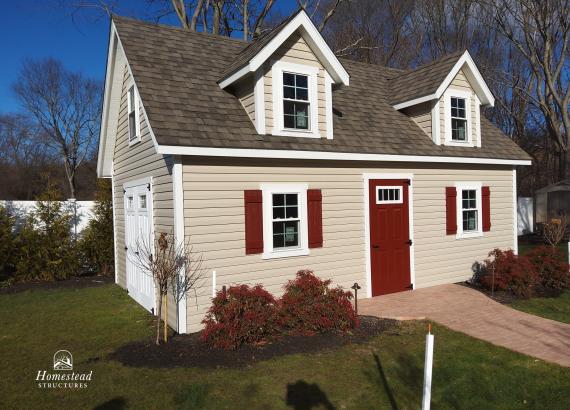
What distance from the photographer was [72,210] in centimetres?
1463

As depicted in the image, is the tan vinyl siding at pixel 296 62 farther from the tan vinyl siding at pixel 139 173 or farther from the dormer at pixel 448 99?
the dormer at pixel 448 99

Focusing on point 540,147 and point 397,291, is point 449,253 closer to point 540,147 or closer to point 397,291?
point 397,291

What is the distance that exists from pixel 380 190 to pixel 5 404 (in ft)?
25.9

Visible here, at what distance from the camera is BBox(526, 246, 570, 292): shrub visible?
1073 centimetres

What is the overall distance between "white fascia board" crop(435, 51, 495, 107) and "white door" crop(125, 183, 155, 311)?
294 inches

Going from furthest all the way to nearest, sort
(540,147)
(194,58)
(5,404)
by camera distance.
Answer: (540,147)
(194,58)
(5,404)

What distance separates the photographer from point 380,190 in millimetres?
10156

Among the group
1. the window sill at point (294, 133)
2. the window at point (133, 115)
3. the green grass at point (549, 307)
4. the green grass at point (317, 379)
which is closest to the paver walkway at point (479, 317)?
the green grass at point (549, 307)

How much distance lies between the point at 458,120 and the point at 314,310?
737 cm

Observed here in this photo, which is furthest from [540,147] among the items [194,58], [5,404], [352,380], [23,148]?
[23,148]

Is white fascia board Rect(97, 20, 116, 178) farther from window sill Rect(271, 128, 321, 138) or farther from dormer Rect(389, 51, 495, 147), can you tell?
dormer Rect(389, 51, 495, 147)

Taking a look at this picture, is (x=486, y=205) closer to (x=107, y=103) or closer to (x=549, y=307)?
(x=549, y=307)

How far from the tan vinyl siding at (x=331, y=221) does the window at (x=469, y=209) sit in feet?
1.14

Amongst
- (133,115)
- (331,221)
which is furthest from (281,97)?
(133,115)
